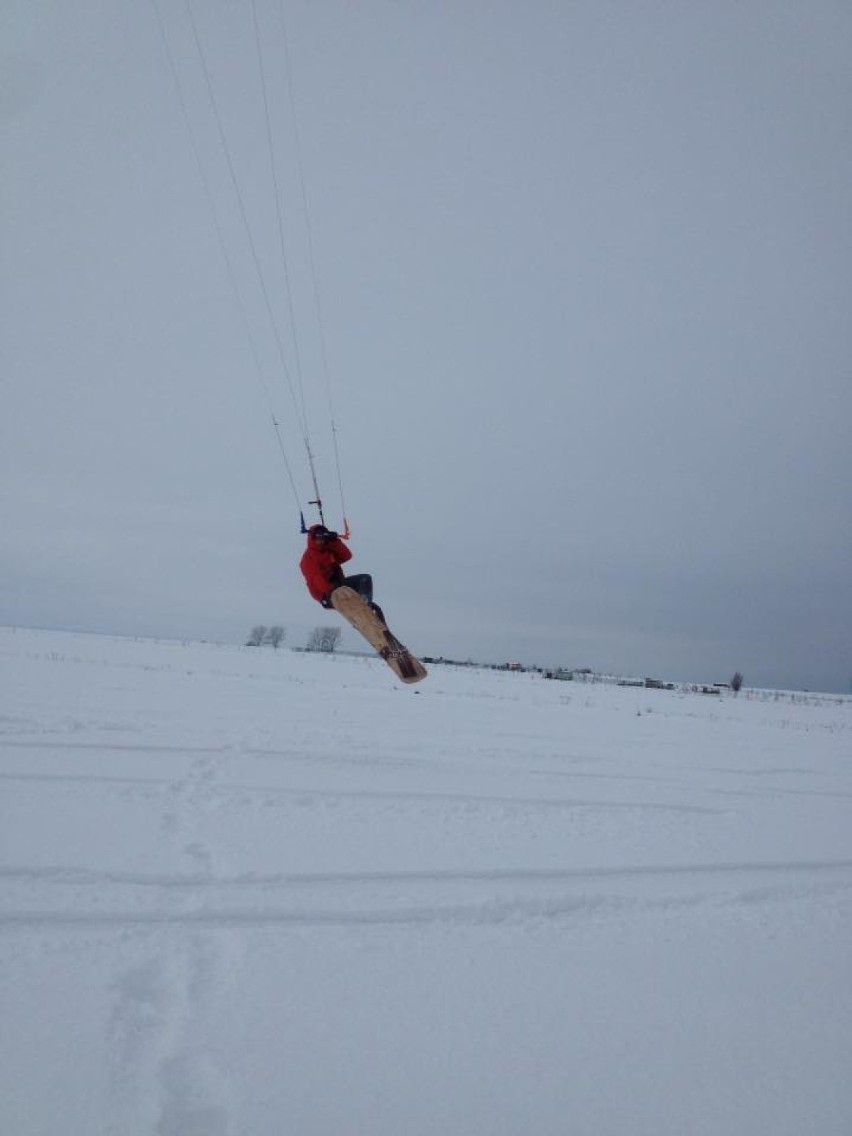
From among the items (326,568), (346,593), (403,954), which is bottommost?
(403,954)

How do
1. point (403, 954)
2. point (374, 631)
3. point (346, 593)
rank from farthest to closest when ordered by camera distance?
1. point (374, 631)
2. point (346, 593)
3. point (403, 954)

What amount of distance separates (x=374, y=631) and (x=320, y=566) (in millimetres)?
881

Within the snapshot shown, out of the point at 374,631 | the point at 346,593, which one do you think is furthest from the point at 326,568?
the point at 374,631

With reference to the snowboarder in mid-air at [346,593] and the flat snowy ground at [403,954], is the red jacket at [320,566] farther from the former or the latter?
the flat snowy ground at [403,954]

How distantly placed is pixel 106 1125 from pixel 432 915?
2194mm

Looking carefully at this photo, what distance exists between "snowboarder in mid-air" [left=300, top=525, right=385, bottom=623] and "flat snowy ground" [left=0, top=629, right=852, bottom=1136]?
7.15ft

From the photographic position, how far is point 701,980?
3537 mm

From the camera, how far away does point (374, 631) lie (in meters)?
6.54

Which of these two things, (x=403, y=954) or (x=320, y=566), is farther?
(x=320, y=566)

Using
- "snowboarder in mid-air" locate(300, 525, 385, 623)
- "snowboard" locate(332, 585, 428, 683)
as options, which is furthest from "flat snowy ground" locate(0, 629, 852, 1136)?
"snowboarder in mid-air" locate(300, 525, 385, 623)

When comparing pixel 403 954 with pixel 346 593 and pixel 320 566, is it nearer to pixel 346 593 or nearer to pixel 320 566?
pixel 346 593

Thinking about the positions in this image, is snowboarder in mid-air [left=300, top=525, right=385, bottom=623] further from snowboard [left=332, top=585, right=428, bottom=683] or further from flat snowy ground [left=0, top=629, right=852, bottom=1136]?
flat snowy ground [left=0, top=629, right=852, bottom=1136]

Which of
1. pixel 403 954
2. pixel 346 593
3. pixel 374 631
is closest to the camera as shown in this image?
pixel 403 954

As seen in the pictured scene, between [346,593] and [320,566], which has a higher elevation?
[320,566]
